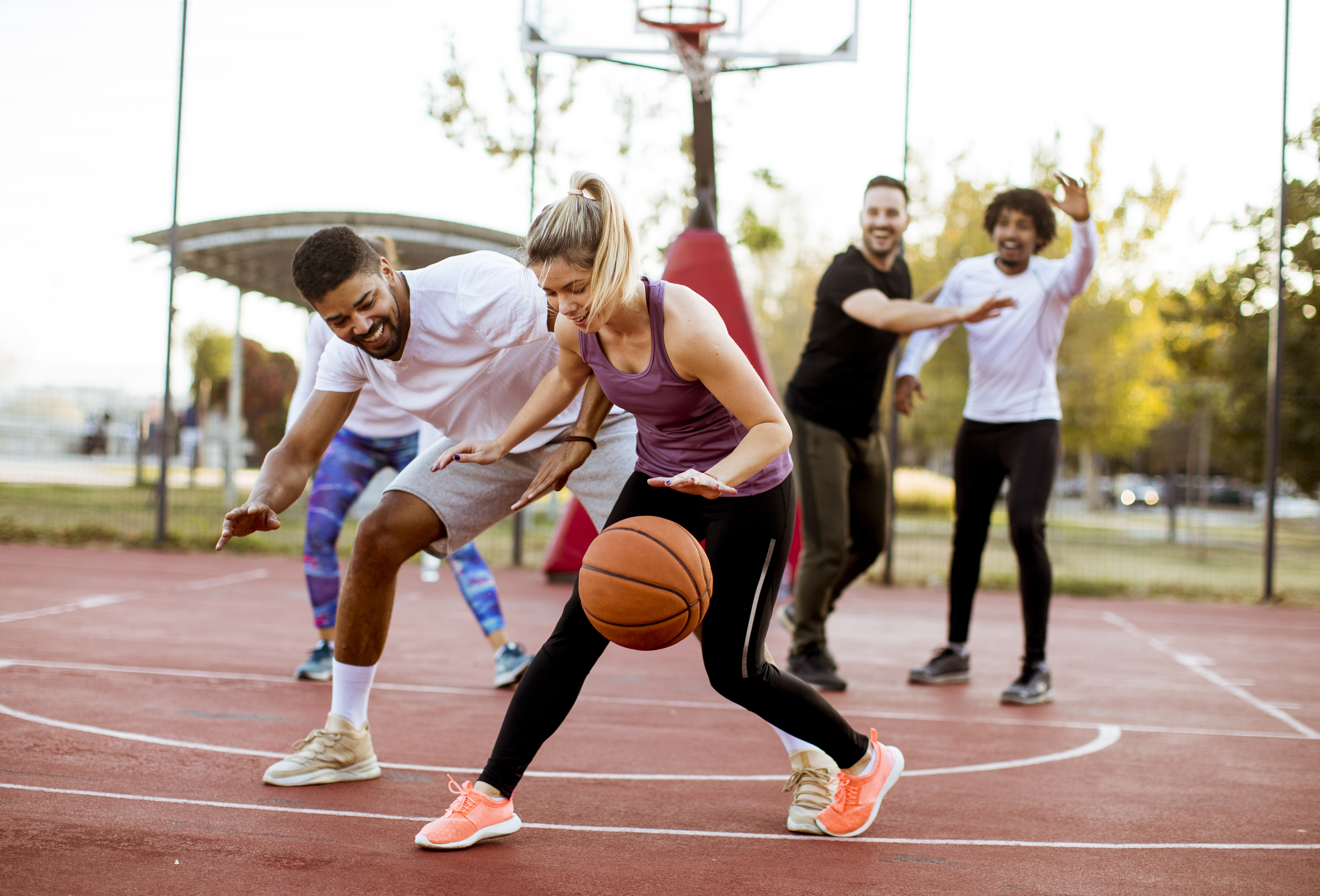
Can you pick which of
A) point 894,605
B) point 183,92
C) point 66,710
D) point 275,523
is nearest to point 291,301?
point 183,92

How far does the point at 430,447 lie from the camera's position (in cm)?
344

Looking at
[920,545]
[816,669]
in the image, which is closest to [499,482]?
[816,669]

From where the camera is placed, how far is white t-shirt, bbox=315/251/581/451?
3176mm

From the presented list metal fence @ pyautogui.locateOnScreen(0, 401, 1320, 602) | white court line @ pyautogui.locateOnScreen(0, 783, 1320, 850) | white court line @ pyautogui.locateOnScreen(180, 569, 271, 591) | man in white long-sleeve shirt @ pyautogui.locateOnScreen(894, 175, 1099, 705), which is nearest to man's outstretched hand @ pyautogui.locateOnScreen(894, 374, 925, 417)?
man in white long-sleeve shirt @ pyautogui.locateOnScreen(894, 175, 1099, 705)

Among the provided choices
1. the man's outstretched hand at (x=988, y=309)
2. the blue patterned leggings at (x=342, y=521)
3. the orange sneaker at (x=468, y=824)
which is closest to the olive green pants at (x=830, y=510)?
the man's outstretched hand at (x=988, y=309)

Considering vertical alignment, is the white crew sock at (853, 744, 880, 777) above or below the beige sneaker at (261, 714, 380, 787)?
above

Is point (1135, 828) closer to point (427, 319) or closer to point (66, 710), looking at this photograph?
point (427, 319)

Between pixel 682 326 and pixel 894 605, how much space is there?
21.5ft

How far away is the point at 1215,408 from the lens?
17750mm

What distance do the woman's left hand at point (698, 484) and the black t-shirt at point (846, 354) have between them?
2488 mm

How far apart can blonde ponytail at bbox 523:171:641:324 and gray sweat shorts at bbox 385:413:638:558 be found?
690 mm

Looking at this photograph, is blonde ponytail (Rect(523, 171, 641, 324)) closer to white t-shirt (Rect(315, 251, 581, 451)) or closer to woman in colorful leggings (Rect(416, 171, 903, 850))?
woman in colorful leggings (Rect(416, 171, 903, 850))

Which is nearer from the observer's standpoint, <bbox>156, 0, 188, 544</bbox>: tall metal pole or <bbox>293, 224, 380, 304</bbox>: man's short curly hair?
<bbox>293, 224, 380, 304</bbox>: man's short curly hair

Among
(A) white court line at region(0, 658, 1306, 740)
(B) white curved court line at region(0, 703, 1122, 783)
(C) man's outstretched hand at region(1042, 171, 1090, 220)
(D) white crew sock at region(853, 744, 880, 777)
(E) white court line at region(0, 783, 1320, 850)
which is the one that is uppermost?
(C) man's outstretched hand at region(1042, 171, 1090, 220)
